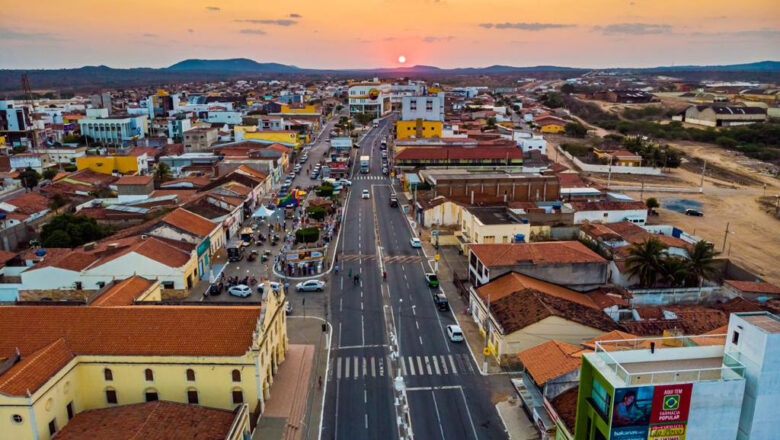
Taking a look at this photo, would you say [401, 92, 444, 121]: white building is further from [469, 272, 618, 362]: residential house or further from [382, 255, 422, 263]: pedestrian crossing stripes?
[469, 272, 618, 362]: residential house

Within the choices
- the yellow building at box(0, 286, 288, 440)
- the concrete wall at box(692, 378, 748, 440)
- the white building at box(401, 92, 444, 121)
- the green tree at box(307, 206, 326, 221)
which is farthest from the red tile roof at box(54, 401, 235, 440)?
the white building at box(401, 92, 444, 121)

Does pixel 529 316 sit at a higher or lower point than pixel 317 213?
higher

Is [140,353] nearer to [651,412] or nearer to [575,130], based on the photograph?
[651,412]

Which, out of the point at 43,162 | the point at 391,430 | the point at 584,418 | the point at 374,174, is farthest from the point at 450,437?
the point at 43,162

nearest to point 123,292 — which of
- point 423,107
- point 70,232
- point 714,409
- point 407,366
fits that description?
point 407,366

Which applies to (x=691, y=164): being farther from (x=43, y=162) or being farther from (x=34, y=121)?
(x=34, y=121)

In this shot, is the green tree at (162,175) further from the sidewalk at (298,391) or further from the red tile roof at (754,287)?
the red tile roof at (754,287)
